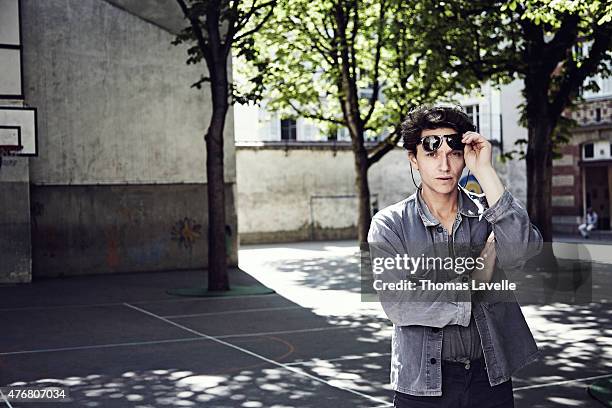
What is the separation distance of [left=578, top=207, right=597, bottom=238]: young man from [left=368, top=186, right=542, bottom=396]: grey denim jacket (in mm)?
32113

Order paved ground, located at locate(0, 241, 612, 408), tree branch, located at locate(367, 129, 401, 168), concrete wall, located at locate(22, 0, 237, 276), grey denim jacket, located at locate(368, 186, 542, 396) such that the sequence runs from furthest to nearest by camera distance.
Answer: tree branch, located at locate(367, 129, 401, 168) < concrete wall, located at locate(22, 0, 237, 276) < paved ground, located at locate(0, 241, 612, 408) < grey denim jacket, located at locate(368, 186, 542, 396)

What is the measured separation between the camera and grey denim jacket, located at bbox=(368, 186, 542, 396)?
129 inches

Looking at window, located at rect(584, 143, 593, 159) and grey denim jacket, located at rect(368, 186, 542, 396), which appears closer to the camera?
grey denim jacket, located at rect(368, 186, 542, 396)

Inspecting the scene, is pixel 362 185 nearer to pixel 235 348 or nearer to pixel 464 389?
pixel 235 348

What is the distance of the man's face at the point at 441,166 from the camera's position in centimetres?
340

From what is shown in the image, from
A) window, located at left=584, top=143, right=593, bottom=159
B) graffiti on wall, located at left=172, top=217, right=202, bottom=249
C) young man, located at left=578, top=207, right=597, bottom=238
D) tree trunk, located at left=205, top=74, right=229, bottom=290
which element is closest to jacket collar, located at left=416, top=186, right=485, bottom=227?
tree trunk, located at left=205, top=74, right=229, bottom=290

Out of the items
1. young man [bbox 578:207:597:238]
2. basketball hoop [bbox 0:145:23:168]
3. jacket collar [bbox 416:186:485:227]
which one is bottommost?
young man [bbox 578:207:597:238]

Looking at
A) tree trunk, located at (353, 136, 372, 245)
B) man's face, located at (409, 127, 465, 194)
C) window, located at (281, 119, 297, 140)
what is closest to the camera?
man's face, located at (409, 127, 465, 194)

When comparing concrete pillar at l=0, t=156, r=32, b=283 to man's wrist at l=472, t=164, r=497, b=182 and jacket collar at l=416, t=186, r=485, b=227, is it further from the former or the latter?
man's wrist at l=472, t=164, r=497, b=182

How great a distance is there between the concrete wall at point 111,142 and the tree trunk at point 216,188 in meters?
6.02

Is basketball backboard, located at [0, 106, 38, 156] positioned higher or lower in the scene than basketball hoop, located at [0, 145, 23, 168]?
higher

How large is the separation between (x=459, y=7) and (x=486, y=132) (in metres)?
25.1

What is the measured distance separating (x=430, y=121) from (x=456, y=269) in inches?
25.8

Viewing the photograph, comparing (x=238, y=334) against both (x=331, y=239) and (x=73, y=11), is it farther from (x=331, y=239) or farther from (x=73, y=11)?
(x=331, y=239)
